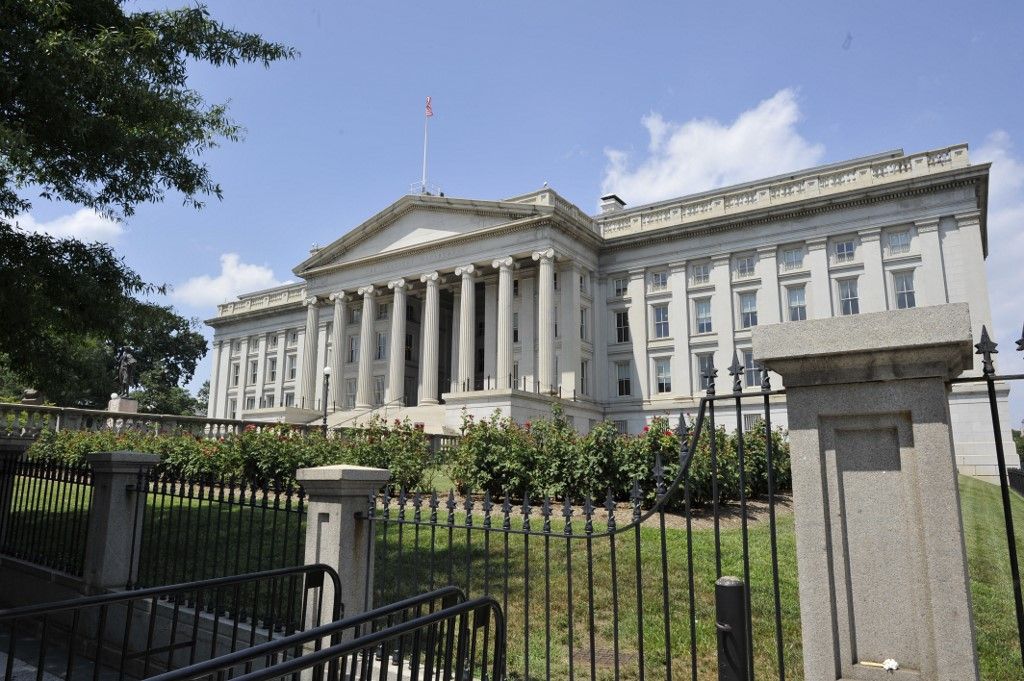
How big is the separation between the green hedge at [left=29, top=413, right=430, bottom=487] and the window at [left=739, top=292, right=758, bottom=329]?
2879 cm

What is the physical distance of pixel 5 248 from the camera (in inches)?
407

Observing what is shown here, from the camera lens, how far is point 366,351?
4800 cm

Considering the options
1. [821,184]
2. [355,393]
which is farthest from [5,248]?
[355,393]

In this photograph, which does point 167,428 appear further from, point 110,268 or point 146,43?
point 146,43

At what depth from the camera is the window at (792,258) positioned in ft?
130

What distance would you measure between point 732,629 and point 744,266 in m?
41.1

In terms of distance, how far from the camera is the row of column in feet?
134

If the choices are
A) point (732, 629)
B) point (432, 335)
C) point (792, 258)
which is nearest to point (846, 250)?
point (792, 258)

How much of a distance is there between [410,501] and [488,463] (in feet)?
6.44

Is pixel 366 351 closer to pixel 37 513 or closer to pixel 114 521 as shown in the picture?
pixel 37 513

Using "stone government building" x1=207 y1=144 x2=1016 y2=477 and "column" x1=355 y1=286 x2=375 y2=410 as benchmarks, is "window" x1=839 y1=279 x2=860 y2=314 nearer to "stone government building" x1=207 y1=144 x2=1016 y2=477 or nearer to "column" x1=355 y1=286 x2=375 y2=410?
"stone government building" x1=207 y1=144 x2=1016 y2=477

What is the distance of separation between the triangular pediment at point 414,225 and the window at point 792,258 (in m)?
15.1

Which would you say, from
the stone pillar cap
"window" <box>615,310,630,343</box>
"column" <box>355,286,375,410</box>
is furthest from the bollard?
→ "column" <box>355,286,375,410</box>

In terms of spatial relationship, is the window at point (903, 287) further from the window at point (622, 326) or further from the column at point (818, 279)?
the window at point (622, 326)
